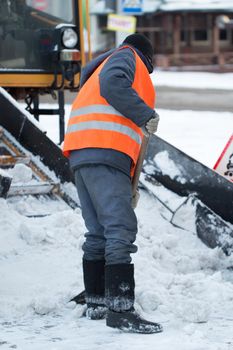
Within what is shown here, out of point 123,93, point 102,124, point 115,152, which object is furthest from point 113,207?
point 123,93

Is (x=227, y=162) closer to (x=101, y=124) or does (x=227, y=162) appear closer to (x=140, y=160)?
(x=140, y=160)

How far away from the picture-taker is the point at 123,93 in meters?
4.57

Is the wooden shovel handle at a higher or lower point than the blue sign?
higher

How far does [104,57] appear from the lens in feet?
16.0

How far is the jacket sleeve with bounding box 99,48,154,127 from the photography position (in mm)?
4570

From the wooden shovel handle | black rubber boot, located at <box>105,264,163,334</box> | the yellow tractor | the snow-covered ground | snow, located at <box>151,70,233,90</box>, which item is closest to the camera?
the snow-covered ground

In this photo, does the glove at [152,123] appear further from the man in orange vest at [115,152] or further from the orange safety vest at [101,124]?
the orange safety vest at [101,124]

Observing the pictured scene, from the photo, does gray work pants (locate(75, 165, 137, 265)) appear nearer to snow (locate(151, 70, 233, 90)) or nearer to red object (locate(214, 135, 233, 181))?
red object (locate(214, 135, 233, 181))

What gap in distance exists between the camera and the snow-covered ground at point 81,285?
14.4 feet

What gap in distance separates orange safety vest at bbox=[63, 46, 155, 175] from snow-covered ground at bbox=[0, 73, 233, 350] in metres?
0.84

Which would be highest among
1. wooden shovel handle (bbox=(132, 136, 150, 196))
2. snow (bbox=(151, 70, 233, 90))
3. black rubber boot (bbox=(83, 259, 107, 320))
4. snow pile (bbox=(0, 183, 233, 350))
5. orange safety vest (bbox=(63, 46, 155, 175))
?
orange safety vest (bbox=(63, 46, 155, 175))

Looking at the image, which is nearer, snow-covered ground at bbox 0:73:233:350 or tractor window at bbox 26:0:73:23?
snow-covered ground at bbox 0:73:233:350

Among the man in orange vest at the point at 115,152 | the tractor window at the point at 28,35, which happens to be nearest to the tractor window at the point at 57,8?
the tractor window at the point at 28,35

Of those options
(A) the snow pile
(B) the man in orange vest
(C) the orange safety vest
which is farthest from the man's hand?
(A) the snow pile
